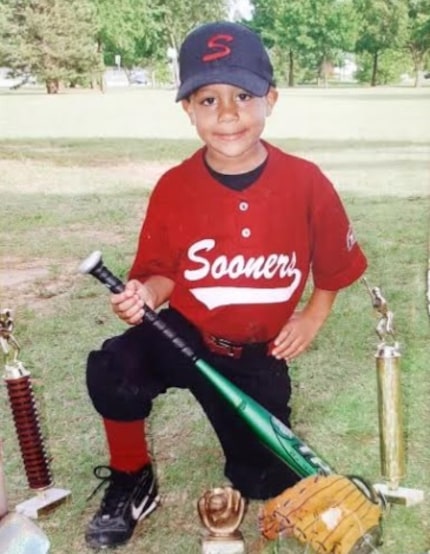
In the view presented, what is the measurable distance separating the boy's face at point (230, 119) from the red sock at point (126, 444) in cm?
48

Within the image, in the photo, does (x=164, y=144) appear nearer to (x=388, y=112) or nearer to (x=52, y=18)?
(x=52, y=18)

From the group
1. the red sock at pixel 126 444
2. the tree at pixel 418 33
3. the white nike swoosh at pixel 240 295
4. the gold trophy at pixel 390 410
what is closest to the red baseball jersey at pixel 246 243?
the white nike swoosh at pixel 240 295

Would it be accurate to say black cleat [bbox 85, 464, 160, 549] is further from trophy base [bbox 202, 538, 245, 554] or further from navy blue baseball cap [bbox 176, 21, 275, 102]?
navy blue baseball cap [bbox 176, 21, 275, 102]

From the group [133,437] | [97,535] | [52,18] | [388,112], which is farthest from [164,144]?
[97,535]

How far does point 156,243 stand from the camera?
169cm

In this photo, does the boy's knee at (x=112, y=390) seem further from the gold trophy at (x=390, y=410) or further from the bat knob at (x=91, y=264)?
the gold trophy at (x=390, y=410)

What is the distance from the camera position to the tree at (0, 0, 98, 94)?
1648 mm

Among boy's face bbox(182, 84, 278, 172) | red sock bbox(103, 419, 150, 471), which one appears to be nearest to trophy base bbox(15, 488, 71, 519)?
red sock bbox(103, 419, 150, 471)

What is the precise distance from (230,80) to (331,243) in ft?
1.09

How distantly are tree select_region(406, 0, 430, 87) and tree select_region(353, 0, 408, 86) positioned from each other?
0.01 m

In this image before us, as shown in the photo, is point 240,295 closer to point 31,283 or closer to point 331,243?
point 331,243

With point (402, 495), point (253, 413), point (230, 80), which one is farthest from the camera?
point (402, 495)

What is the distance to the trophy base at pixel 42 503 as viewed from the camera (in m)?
1.75

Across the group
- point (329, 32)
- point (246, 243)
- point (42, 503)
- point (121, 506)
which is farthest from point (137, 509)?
point (329, 32)
